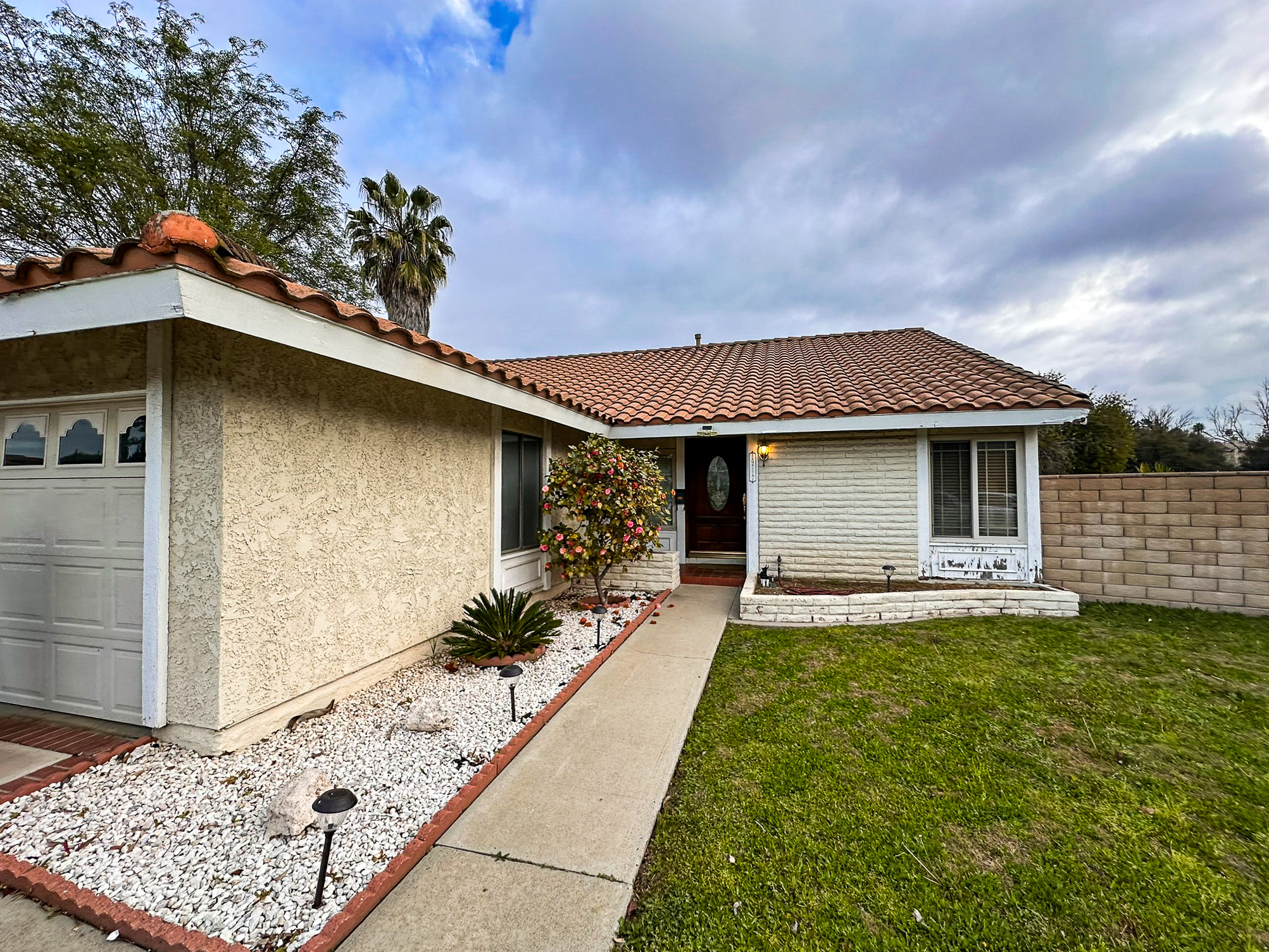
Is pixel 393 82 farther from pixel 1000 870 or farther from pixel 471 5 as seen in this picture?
pixel 1000 870

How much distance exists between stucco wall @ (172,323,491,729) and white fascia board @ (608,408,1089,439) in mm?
3691

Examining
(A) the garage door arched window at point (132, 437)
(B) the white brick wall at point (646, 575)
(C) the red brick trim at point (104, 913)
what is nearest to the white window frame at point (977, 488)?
(B) the white brick wall at point (646, 575)

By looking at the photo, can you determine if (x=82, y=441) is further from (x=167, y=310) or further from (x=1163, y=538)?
(x=1163, y=538)

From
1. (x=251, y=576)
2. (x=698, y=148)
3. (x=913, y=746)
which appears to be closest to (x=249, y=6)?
(x=698, y=148)

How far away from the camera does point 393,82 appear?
11.3 metres

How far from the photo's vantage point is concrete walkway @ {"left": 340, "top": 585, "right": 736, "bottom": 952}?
201cm

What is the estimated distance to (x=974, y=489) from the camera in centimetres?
763

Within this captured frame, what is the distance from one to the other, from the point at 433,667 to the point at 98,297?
387 cm

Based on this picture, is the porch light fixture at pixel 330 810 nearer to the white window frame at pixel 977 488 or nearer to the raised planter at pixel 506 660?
the raised planter at pixel 506 660

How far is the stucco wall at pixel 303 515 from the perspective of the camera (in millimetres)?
3158

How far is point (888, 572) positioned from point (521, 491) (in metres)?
5.75

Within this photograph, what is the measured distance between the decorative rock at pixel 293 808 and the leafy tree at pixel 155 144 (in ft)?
52.2

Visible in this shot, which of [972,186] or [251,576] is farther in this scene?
[972,186]

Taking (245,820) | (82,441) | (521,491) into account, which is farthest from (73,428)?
(521,491)
